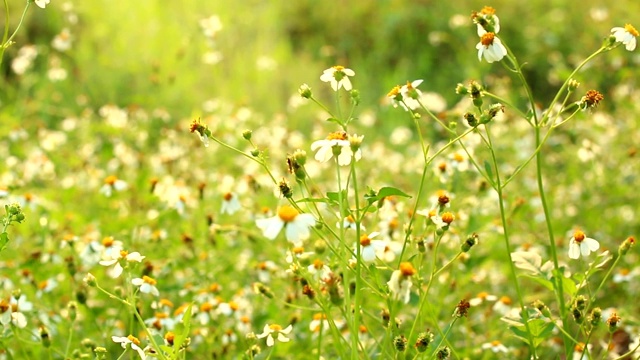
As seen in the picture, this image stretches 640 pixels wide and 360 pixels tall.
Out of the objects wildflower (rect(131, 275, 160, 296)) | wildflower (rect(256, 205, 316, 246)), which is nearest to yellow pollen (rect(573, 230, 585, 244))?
wildflower (rect(256, 205, 316, 246))

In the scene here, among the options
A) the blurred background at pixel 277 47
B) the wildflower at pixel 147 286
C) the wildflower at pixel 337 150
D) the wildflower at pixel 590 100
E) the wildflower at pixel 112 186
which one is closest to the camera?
the wildflower at pixel 337 150

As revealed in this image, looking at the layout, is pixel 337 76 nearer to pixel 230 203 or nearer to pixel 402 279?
pixel 402 279

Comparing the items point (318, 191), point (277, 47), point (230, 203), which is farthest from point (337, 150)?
point (277, 47)

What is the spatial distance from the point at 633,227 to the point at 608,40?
5.37ft

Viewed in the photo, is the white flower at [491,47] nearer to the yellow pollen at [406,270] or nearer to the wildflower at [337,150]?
the wildflower at [337,150]

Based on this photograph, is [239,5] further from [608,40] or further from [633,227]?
[608,40]

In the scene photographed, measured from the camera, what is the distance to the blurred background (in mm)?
5316

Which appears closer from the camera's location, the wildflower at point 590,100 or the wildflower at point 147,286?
the wildflower at point 590,100

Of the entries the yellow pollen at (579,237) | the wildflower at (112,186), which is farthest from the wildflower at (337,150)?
the wildflower at (112,186)

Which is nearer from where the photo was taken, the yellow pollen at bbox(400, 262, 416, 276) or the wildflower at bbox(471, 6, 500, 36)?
the yellow pollen at bbox(400, 262, 416, 276)

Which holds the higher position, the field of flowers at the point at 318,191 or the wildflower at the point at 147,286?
the field of flowers at the point at 318,191

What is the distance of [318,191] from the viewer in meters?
1.51

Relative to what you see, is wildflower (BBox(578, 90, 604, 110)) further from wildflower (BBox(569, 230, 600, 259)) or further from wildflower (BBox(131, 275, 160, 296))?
wildflower (BBox(131, 275, 160, 296))

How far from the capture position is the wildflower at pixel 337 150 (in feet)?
4.61
